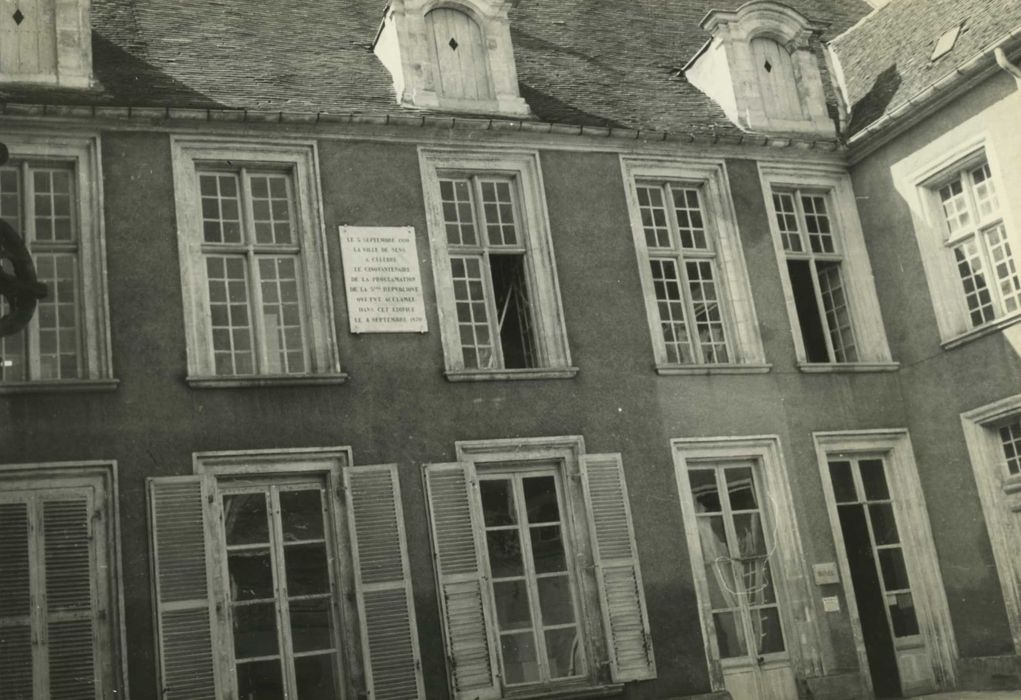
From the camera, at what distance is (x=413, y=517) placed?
12.4 m

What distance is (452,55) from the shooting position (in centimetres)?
1445

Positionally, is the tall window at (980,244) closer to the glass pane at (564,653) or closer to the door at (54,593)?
the glass pane at (564,653)

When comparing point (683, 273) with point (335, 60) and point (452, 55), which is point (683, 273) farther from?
point (335, 60)

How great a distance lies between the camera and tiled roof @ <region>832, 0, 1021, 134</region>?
14086 millimetres

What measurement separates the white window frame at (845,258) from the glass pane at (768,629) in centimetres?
274

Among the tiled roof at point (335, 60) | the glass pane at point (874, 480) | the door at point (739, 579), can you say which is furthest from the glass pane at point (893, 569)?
the tiled roof at point (335, 60)

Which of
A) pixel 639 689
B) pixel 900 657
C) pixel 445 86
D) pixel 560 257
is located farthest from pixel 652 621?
pixel 445 86

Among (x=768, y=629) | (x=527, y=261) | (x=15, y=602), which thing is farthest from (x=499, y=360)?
(x=15, y=602)

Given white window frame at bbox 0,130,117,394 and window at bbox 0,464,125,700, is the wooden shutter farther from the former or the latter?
white window frame at bbox 0,130,117,394

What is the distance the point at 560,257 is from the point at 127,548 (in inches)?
204

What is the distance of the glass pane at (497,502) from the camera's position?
12.8 meters

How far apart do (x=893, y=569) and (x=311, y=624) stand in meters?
6.23

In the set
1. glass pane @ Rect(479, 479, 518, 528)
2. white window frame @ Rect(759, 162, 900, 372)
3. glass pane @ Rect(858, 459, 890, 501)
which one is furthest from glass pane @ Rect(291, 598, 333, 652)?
glass pane @ Rect(858, 459, 890, 501)

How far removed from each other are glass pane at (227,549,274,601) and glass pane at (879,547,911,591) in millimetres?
6445
